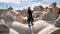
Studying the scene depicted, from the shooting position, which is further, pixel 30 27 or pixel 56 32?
pixel 30 27

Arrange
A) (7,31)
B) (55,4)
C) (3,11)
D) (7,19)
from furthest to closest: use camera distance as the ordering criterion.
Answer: (3,11) < (55,4) < (7,19) < (7,31)

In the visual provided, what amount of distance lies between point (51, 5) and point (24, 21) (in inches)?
283

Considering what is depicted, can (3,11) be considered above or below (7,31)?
below

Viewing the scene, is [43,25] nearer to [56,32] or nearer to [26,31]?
[26,31]

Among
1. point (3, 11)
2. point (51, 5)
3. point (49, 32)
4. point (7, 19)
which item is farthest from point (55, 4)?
point (49, 32)

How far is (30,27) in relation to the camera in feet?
56.8

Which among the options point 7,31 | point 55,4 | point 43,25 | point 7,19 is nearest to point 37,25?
point 43,25

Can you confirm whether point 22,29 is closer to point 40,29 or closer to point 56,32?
point 40,29

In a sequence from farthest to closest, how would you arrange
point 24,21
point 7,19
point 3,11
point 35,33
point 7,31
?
point 3,11, point 24,21, point 7,19, point 35,33, point 7,31

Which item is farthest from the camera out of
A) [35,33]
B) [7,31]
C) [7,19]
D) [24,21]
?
[24,21]

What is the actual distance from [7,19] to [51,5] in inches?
408

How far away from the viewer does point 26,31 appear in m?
17.6

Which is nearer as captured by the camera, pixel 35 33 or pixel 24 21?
pixel 35 33

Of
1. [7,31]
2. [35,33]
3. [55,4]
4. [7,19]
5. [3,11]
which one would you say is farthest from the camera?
[3,11]
